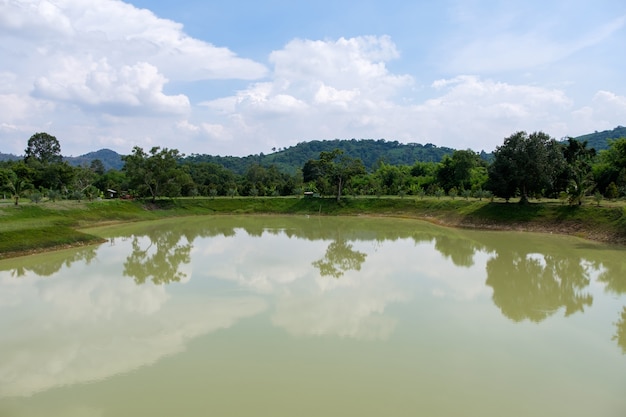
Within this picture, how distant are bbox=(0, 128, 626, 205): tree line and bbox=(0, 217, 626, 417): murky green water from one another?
13.8 meters

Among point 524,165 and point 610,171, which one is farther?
point 610,171

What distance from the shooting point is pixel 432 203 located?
1734 inches

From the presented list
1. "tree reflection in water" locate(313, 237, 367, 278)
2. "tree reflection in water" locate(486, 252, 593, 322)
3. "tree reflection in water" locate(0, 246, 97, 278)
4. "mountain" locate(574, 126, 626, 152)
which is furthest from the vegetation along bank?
"mountain" locate(574, 126, 626, 152)

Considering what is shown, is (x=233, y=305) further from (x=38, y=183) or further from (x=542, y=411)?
(x=38, y=183)

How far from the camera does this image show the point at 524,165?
3378 centimetres

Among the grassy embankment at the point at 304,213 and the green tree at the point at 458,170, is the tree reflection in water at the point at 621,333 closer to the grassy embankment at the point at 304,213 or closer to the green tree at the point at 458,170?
the grassy embankment at the point at 304,213

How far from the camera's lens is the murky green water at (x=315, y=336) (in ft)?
25.8

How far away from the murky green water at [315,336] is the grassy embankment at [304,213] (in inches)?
188

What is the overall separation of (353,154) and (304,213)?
13376 cm

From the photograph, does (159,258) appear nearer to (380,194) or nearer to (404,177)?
(380,194)

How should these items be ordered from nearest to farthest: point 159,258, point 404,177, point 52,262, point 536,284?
1. point 536,284
2. point 52,262
3. point 159,258
4. point 404,177

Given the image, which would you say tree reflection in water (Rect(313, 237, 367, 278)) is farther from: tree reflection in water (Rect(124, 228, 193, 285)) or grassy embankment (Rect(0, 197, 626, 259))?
grassy embankment (Rect(0, 197, 626, 259))

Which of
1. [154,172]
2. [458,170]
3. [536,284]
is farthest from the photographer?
[458,170]

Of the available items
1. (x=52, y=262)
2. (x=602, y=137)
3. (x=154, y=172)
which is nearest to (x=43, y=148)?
(x=154, y=172)
